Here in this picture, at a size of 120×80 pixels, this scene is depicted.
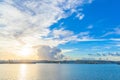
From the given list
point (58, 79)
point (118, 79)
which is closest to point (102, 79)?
point (118, 79)

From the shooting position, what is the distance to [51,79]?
129 m

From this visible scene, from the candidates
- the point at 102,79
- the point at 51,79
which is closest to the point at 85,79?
the point at 102,79

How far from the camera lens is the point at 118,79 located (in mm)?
130375

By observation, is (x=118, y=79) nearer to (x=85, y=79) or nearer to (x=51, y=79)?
(x=85, y=79)

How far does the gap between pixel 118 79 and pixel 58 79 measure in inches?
1460

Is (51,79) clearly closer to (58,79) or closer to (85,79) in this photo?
(58,79)

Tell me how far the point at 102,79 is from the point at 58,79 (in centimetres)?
2676

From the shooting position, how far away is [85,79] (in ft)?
411

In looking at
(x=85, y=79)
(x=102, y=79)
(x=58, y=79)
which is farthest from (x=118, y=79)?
(x=58, y=79)

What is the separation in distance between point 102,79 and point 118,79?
10.4 meters

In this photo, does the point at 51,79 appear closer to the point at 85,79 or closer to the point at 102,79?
the point at 85,79

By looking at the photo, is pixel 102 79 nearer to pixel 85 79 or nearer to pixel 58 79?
pixel 85 79

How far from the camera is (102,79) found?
422 ft

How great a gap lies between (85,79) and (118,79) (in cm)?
2160
